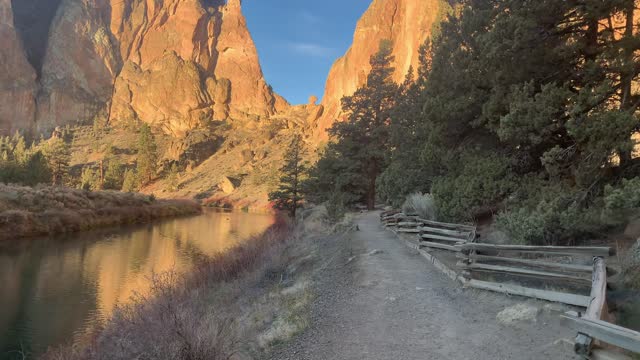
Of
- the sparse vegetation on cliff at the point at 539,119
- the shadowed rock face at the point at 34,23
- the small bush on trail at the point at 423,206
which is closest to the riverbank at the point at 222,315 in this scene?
the small bush on trail at the point at 423,206

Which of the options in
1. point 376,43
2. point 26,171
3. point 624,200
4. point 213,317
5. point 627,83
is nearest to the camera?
point 213,317

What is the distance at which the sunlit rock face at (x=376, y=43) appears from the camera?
7325 cm

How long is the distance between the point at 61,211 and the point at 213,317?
1292 inches

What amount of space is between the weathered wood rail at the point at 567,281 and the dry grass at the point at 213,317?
3.94 meters

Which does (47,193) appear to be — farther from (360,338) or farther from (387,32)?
(387,32)

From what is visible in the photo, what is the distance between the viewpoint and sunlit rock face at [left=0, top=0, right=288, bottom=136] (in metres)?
130

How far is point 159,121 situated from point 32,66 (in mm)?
40803

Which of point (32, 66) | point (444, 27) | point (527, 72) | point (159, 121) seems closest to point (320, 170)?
point (444, 27)

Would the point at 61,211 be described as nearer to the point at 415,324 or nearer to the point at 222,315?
the point at 222,315

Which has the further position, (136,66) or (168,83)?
(136,66)

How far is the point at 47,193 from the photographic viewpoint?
118 feet

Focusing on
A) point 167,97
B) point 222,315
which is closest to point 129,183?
point 167,97

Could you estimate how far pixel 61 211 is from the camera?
111ft

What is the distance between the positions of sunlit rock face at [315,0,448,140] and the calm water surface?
52.7 m
